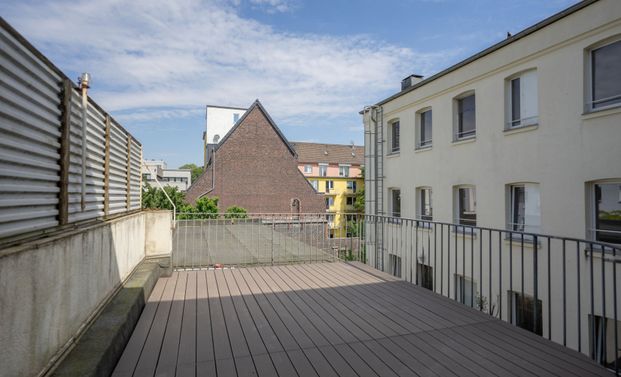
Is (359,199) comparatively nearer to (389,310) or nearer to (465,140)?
(465,140)

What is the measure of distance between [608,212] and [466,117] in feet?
17.7

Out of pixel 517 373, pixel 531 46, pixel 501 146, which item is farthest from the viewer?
pixel 501 146

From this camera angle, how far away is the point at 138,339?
3449 mm

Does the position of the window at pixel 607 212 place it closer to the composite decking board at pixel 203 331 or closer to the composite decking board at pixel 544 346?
the composite decking board at pixel 544 346

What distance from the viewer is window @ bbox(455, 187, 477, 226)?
11742 millimetres

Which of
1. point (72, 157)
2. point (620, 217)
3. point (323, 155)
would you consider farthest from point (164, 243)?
point (323, 155)

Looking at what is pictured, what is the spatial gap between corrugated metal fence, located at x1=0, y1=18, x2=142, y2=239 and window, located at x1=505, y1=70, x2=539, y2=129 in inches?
400

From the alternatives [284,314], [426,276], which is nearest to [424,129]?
[426,276]

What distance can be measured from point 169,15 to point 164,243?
193 inches

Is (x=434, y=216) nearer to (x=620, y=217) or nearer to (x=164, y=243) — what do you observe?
(x=620, y=217)

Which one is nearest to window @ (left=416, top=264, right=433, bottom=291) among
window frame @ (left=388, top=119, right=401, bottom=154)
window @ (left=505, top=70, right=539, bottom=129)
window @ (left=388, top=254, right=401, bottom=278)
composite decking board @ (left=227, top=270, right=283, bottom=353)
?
window @ (left=388, top=254, right=401, bottom=278)

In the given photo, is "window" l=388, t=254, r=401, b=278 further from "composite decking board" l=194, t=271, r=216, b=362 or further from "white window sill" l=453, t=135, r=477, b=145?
"composite decking board" l=194, t=271, r=216, b=362

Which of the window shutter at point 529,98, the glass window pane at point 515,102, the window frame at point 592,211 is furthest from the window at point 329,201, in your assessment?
the window frame at point 592,211

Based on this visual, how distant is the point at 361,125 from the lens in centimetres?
1817
